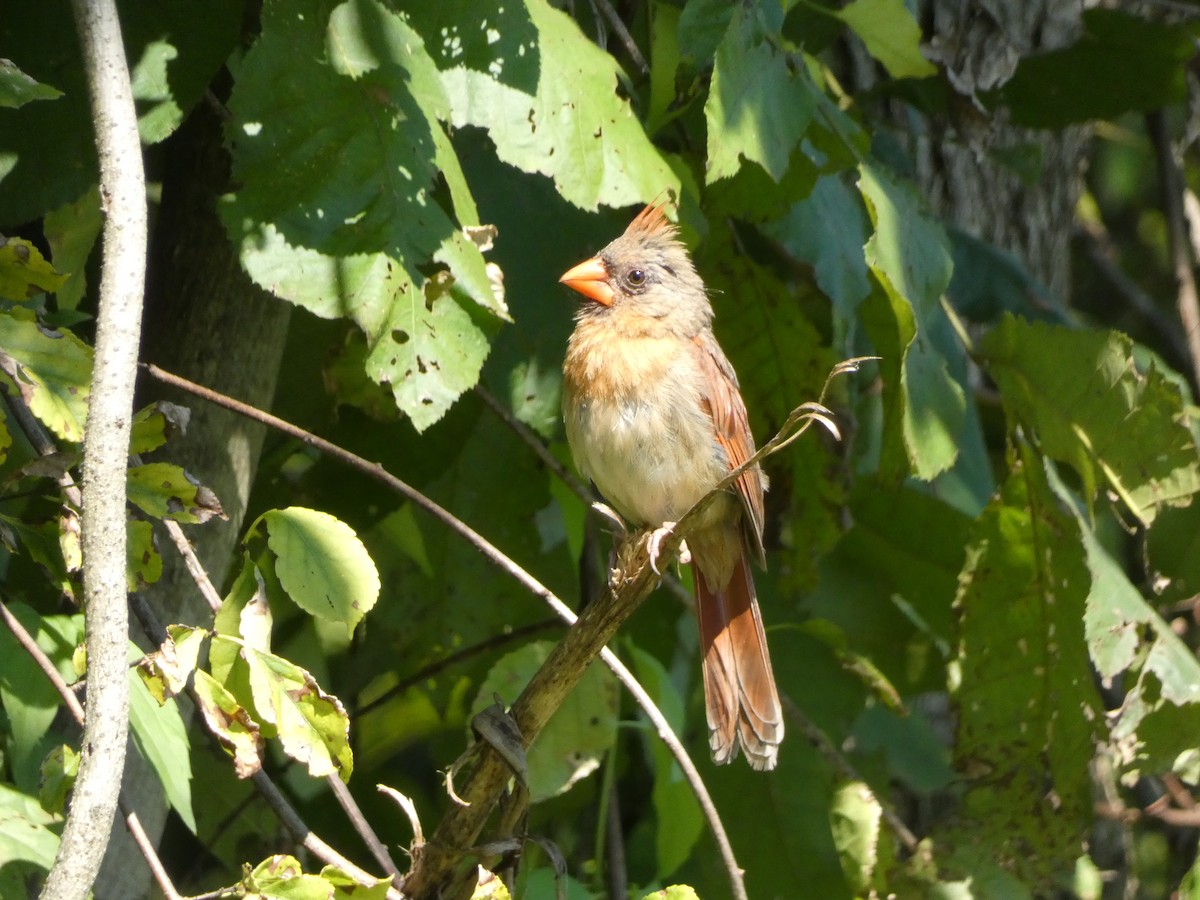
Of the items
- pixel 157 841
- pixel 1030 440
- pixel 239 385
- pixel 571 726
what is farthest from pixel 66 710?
pixel 1030 440

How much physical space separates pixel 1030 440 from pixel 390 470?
1369 mm

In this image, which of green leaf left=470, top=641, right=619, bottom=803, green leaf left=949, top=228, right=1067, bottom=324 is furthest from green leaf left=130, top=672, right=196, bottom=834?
green leaf left=949, top=228, right=1067, bottom=324

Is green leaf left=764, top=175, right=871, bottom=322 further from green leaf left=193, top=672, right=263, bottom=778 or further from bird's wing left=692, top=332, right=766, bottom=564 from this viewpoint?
green leaf left=193, top=672, right=263, bottom=778

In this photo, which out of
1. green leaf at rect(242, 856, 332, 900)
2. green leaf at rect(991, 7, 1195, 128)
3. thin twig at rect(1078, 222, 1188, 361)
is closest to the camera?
green leaf at rect(242, 856, 332, 900)

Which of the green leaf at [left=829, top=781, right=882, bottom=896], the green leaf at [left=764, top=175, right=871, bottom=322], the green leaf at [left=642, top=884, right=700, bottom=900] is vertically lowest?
the green leaf at [left=829, top=781, right=882, bottom=896]

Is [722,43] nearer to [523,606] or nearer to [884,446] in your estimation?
[884,446]

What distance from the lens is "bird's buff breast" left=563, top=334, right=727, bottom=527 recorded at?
3107 millimetres

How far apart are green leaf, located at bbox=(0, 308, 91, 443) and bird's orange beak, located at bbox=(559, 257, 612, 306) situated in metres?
1.15

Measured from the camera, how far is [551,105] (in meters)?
2.32

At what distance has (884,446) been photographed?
2.69 m

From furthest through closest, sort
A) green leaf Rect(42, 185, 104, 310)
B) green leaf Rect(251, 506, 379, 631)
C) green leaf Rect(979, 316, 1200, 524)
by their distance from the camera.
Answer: green leaf Rect(979, 316, 1200, 524)
green leaf Rect(42, 185, 104, 310)
green leaf Rect(251, 506, 379, 631)

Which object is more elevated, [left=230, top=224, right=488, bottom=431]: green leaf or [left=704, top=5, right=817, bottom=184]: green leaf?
[left=704, top=5, right=817, bottom=184]: green leaf

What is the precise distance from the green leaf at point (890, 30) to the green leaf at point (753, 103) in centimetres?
26

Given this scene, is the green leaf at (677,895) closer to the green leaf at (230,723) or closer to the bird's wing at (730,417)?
the green leaf at (230,723)
